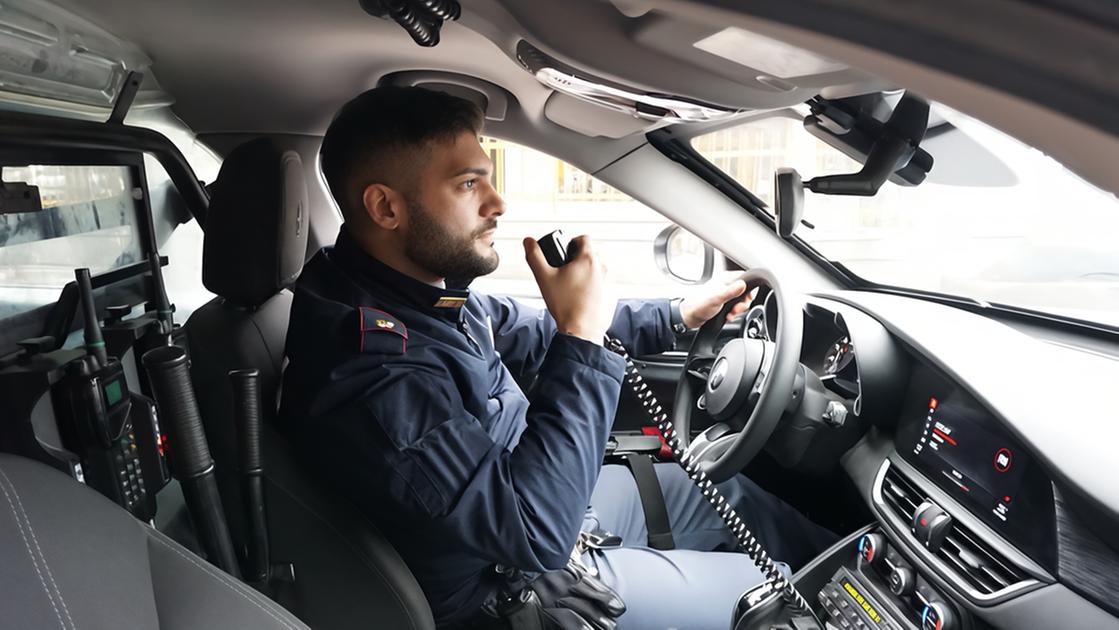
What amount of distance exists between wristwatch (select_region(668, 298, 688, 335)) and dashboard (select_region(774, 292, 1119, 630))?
9.2 inches

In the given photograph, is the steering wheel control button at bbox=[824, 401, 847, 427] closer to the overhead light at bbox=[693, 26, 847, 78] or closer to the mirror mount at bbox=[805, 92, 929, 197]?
the mirror mount at bbox=[805, 92, 929, 197]

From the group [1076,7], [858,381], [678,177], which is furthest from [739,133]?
[1076,7]

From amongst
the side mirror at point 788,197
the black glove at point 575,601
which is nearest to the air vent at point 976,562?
the black glove at point 575,601

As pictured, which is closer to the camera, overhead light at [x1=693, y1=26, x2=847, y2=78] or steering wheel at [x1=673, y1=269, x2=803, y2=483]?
overhead light at [x1=693, y1=26, x2=847, y2=78]

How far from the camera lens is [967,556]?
142 centimetres

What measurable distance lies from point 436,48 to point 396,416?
2.62ft

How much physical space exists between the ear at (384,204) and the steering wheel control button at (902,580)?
48.1 inches

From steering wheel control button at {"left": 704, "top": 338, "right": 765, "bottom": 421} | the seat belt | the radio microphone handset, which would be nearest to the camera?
the radio microphone handset

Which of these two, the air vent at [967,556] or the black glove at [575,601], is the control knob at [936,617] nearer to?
the air vent at [967,556]

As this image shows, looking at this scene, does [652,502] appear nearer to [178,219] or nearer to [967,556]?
[967,556]

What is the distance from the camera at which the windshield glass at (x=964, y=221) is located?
1689 millimetres

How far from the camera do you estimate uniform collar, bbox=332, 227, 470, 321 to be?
5.19ft

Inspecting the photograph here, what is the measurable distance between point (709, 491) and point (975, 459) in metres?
0.68

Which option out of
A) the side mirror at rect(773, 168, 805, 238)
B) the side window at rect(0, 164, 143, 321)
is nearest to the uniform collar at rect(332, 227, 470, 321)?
the side window at rect(0, 164, 143, 321)
